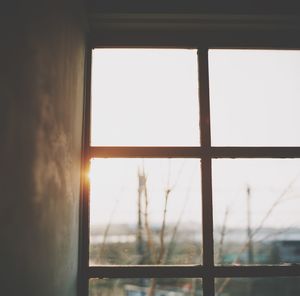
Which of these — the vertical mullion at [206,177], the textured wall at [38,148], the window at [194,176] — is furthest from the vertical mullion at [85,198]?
the vertical mullion at [206,177]

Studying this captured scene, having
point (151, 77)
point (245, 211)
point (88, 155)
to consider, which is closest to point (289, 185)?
point (245, 211)

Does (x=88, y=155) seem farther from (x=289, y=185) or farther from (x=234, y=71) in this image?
(x=289, y=185)

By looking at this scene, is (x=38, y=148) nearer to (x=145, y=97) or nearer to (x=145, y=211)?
(x=145, y=211)

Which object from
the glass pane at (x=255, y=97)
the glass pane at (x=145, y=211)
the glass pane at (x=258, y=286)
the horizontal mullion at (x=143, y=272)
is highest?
the glass pane at (x=255, y=97)

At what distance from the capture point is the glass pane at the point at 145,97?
266cm

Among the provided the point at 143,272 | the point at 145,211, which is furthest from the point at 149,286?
the point at 145,211

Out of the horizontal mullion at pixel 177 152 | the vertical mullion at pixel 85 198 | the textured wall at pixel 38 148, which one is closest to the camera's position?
the textured wall at pixel 38 148

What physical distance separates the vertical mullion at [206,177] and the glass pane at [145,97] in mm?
54

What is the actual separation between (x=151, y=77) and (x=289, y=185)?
1.25 meters

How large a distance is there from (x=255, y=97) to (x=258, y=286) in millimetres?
1316

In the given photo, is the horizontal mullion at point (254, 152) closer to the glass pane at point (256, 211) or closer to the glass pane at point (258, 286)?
the glass pane at point (256, 211)

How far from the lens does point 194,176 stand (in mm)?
2615

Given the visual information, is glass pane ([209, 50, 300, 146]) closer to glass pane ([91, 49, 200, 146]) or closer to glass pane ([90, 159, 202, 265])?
glass pane ([91, 49, 200, 146])

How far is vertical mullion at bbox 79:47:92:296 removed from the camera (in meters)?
2.47
